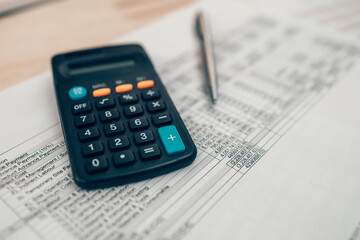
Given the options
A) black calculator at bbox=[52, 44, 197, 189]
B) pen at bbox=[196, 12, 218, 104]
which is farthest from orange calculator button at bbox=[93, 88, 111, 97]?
pen at bbox=[196, 12, 218, 104]

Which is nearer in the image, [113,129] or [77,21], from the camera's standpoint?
[113,129]

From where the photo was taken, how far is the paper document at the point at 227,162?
234 millimetres

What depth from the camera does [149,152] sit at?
0.85 ft

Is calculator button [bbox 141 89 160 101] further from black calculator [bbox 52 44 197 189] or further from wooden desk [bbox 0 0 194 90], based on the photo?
wooden desk [bbox 0 0 194 90]

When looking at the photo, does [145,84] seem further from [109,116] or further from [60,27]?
[60,27]

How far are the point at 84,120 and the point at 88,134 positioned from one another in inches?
0.7

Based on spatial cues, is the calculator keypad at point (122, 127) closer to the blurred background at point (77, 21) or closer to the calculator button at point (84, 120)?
the calculator button at point (84, 120)

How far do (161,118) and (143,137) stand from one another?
0.09 ft

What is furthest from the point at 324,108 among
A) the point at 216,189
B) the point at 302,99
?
the point at 216,189

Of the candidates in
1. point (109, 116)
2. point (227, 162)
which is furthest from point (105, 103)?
point (227, 162)

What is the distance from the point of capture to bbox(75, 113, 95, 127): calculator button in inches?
10.8

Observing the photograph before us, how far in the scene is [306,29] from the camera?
46cm

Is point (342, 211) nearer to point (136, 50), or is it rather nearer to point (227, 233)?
point (227, 233)

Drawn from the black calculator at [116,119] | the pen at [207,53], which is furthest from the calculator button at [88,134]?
the pen at [207,53]
